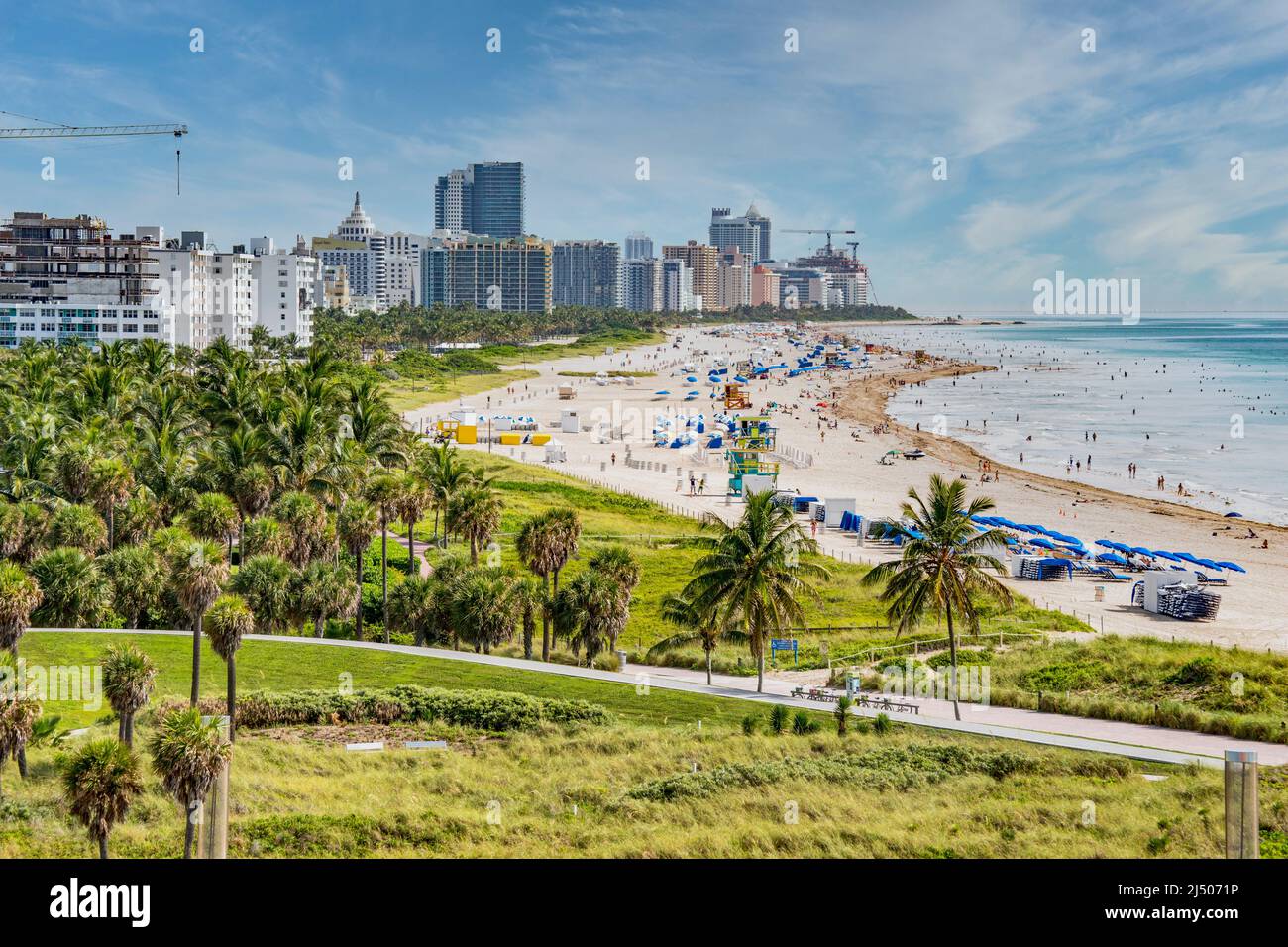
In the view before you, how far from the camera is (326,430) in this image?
144 feet

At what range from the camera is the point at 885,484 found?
3034 inches

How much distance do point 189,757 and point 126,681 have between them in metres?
5.94

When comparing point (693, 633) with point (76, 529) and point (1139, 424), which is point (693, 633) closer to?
point (76, 529)

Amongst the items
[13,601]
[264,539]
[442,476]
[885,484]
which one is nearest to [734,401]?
[885,484]

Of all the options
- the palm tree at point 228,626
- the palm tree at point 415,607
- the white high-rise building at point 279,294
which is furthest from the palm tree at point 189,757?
the white high-rise building at point 279,294

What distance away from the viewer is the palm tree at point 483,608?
33.7m

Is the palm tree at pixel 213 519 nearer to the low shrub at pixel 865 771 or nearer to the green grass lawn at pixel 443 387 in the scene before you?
the low shrub at pixel 865 771

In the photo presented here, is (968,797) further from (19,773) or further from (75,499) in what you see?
(75,499)

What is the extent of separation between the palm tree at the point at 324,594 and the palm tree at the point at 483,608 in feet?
14.4

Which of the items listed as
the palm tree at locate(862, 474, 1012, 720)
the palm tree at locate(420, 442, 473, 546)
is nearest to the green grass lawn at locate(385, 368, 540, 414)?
the palm tree at locate(420, 442, 473, 546)

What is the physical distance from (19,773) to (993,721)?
2120 centimetres

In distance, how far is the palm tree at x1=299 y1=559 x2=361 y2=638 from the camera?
1399 inches

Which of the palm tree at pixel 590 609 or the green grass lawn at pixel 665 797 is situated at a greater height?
the palm tree at pixel 590 609
